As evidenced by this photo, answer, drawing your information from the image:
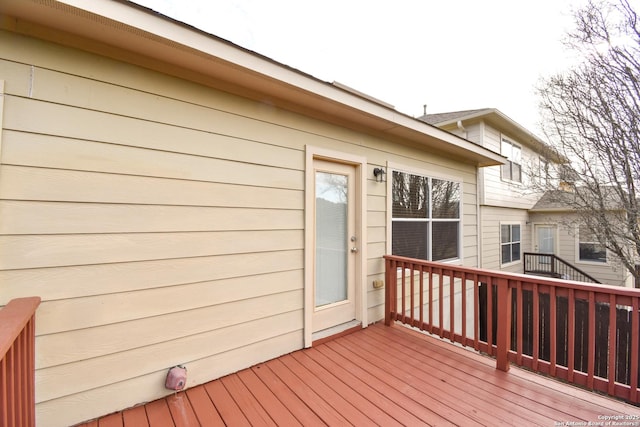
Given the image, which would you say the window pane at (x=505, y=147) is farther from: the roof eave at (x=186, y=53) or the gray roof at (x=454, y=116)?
the roof eave at (x=186, y=53)

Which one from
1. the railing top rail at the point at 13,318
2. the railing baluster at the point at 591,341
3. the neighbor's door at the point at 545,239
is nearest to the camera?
the railing top rail at the point at 13,318

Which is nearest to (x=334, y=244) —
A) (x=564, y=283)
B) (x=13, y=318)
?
(x=564, y=283)

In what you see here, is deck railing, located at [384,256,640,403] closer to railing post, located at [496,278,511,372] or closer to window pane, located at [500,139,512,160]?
railing post, located at [496,278,511,372]

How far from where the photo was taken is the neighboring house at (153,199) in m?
1.63

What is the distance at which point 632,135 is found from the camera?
4.91m

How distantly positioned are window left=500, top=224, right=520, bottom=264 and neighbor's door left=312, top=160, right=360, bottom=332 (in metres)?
6.30

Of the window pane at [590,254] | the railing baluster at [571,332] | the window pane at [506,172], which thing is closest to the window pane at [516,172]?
the window pane at [506,172]

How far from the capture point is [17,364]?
1.25 meters

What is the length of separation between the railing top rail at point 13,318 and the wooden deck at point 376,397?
36.0 inches

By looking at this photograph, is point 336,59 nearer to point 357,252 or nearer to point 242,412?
point 357,252

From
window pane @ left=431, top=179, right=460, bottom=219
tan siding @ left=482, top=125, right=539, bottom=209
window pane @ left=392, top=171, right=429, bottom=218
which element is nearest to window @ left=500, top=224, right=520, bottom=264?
tan siding @ left=482, top=125, right=539, bottom=209

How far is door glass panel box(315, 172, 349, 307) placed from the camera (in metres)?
3.02

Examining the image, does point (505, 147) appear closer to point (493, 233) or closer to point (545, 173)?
point (545, 173)

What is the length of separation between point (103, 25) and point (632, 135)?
7.68 meters
